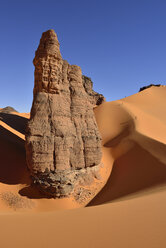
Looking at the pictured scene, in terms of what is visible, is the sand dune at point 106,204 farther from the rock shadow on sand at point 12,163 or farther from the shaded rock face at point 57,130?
the shaded rock face at point 57,130

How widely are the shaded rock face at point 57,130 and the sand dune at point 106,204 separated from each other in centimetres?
104

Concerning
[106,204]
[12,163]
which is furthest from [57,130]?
[106,204]

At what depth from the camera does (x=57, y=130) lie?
833cm

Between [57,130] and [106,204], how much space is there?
192 inches

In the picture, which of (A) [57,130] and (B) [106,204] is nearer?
(B) [106,204]

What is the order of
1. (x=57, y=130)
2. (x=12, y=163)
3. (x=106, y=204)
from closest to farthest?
(x=106, y=204)
(x=57, y=130)
(x=12, y=163)

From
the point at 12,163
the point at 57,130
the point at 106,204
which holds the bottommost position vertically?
the point at 12,163

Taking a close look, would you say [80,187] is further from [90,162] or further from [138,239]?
[138,239]

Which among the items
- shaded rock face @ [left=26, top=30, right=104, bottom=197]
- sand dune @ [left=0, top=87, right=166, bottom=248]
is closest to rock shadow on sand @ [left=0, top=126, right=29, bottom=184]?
sand dune @ [left=0, top=87, right=166, bottom=248]

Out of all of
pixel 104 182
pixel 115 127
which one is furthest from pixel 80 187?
pixel 115 127

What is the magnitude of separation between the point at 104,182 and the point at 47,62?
7758 mm

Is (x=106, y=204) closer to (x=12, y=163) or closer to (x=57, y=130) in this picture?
(x=57, y=130)

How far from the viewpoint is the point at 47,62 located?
27.7 feet

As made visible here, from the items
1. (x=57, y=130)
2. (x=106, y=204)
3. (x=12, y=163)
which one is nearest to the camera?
(x=106, y=204)
